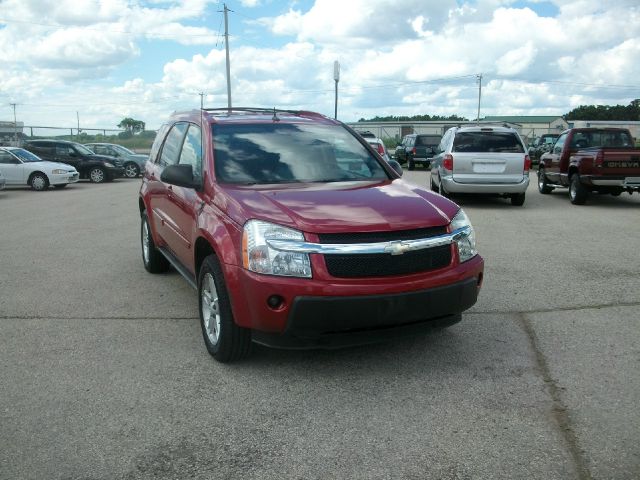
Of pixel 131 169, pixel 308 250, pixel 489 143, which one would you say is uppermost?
pixel 489 143

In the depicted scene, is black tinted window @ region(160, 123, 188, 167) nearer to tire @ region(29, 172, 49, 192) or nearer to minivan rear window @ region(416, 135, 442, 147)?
tire @ region(29, 172, 49, 192)

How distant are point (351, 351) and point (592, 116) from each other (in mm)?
98282

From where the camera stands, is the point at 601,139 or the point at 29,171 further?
the point at 29,171

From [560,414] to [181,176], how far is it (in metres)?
3.09

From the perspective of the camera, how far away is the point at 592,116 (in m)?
91.8

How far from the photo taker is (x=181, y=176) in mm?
4652

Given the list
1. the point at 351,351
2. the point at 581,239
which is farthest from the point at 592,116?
the point at 351,351

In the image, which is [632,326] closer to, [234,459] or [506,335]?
[506,335]

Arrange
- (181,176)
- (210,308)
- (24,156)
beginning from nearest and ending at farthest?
(210,308), (181,176), (24,156)

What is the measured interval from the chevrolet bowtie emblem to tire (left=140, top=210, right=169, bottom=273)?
12.2ft

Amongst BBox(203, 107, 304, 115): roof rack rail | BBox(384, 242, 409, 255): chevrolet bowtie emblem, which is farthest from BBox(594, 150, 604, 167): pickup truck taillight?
BBox(384, 242, 409, 255): chevrolet bowtie emblem

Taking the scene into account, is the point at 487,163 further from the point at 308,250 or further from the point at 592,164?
the point at 308,250

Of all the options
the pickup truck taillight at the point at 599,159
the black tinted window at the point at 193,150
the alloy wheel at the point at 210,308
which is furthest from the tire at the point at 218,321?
the pickup truck taillight at the point at 599,159

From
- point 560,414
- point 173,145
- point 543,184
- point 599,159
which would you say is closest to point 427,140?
point 543,184
